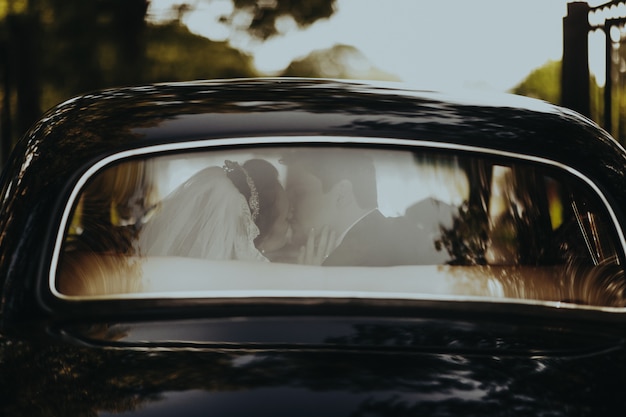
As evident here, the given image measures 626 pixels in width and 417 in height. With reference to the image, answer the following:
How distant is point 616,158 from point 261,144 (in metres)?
0.89

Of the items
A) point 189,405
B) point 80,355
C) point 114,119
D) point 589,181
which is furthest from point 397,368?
point 114,119

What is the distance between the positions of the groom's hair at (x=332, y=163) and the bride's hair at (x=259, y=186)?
10 centimetres

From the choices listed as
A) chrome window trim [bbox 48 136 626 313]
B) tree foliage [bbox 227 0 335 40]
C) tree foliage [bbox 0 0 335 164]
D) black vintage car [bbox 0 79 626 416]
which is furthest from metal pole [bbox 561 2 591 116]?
tree foliage [bbox 227 0 335 40]

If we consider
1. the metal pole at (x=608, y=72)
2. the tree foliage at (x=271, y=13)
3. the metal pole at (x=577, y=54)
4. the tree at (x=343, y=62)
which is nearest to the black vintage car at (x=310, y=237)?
the metal pole at (x=608, y=72)

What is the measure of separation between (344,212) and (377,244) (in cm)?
11

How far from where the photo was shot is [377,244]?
3.00 meters

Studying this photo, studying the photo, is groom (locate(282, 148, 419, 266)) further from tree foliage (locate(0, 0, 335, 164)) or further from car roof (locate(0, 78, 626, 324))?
tree foliage (locate(0, 0, 335, 164))

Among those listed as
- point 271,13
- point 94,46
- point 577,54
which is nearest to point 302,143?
point 577,54

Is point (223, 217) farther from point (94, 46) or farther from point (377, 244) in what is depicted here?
point (94, 46)

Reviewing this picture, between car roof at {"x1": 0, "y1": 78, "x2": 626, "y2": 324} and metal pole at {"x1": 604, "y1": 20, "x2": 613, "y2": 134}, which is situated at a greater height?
metal pole at {"x1": 604, "y1": 20, "x2": 613, "y2": 134}

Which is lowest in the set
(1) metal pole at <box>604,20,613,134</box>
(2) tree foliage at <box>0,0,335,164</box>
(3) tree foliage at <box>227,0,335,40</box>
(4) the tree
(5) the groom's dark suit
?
(5) the groom's dark suit

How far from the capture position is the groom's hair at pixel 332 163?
2.96 m

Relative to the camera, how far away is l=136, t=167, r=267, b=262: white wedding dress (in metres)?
3.01

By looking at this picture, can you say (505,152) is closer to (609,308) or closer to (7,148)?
(609,308)
